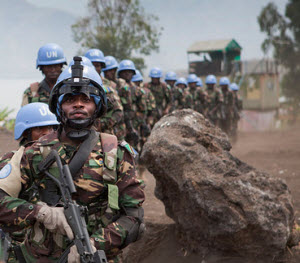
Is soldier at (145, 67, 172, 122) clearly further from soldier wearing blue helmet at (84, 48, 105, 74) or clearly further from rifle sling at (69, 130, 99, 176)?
rifle sling at (69, 130, 99, 176)

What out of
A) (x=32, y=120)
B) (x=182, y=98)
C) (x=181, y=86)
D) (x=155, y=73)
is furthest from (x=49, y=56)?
(x=181, y=86)

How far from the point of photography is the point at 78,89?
→ 2.26 metres

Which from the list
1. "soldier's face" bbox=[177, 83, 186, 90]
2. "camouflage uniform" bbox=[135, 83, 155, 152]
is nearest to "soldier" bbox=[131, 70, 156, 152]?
"camouflage uniform" bbox=[135, 83, 155, 152]

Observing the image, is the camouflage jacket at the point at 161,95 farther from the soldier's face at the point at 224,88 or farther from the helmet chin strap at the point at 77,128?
the helmet chin strap at the point at 77,128

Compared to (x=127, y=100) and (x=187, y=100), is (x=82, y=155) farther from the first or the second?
(x=187, y=100)

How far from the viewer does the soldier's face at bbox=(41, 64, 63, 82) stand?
5.12 metres

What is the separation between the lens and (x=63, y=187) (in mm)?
1972

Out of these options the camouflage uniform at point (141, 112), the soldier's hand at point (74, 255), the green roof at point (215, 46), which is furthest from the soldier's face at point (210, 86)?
the soldier's hand at point (74, 255)

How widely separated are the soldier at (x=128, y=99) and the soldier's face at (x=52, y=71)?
2693 mm

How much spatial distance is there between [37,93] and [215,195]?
7.71 feet

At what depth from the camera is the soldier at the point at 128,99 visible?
313 inches

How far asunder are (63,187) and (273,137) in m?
17.3

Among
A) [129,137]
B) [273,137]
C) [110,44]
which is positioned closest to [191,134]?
[129,137]

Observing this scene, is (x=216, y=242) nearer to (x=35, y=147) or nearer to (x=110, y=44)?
(x=35, y=147)
